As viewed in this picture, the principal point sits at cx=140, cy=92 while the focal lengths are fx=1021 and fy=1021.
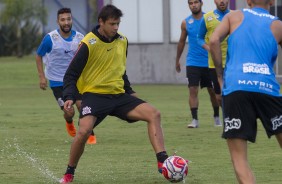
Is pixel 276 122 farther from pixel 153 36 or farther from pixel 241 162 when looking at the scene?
pixel 153 36

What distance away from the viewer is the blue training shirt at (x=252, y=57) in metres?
8.16

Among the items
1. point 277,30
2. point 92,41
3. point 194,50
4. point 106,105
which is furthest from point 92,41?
point 194,50

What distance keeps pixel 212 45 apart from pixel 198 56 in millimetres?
9121

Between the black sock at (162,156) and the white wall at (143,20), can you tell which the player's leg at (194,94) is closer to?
the black sock at (162,156)

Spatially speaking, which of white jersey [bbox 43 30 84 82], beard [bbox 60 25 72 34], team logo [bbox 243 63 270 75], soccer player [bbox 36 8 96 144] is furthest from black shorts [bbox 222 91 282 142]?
white jersey [bbox 43 30 84 82]

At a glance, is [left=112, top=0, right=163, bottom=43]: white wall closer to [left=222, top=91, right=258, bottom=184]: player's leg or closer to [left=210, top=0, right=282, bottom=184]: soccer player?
[left=210, top=0, right=282, bottom=184]: soccer player

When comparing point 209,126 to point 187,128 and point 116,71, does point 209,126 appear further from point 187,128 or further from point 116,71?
point 116,71

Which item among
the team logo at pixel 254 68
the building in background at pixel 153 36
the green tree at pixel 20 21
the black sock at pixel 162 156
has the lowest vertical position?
the green tree at pixel 20 21

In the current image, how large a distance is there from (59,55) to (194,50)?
3.17 m

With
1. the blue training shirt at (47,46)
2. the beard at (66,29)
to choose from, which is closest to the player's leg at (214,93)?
the blue training shirt at (47,46)

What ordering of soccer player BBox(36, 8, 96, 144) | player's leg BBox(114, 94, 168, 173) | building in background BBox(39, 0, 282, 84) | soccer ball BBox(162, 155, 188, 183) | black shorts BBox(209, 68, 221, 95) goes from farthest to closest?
building in background BBox(39, 0, 282, 84)
black shorts BBox(209, 68, 221, 95)
soccer player BBox(36, 8, 96, 144)
player's leg BBox(114, 94, 168, 173)
soccer ball BBox(162, 155, 188, 183)

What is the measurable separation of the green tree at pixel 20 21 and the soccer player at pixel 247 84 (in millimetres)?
47596

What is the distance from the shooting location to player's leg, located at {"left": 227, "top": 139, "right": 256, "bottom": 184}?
319 inches

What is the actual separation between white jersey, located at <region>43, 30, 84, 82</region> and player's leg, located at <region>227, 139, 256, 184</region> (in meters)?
7.07
